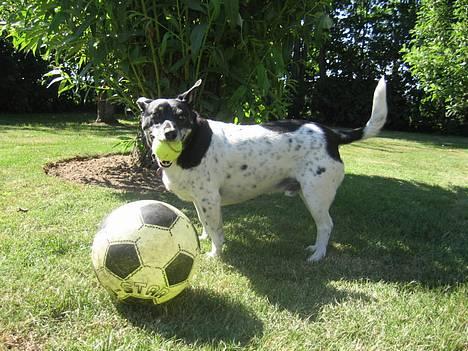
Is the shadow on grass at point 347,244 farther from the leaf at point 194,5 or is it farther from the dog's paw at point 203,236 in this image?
the leaf at point 194,5

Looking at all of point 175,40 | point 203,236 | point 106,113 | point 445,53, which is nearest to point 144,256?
point 203,236

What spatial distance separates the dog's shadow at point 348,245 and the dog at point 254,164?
0.87 ft

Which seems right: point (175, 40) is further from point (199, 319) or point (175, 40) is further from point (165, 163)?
point (199, 319)

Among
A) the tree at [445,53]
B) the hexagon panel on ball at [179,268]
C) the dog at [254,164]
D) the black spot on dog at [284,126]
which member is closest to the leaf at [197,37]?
the dog at [254,164]

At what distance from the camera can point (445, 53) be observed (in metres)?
7.95

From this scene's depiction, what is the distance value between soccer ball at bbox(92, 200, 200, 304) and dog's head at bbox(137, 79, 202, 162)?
0.67 metres

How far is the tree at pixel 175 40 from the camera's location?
4.75 meters

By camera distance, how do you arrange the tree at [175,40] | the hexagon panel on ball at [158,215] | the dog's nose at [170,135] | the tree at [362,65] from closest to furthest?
the hexagon panel on ball at [158,215] → the dog's nose at [170,135] → the tree at [175,40] → the tree at [362,65]

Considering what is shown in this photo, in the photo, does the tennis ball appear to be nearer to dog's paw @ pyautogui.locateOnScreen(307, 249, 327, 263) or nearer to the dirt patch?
dog's paw @ pyautogui.locateOnScreen(307, 249, 327, 263)

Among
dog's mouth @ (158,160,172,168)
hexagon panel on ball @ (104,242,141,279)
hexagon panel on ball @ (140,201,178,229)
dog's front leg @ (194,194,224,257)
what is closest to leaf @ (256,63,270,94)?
dog's front leg @ (194,194,224,257)

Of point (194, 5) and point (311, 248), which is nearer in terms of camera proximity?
point (311, 248)

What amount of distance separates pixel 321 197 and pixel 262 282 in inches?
41.0

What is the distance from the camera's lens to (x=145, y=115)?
340 cm

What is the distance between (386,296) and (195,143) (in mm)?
1839
